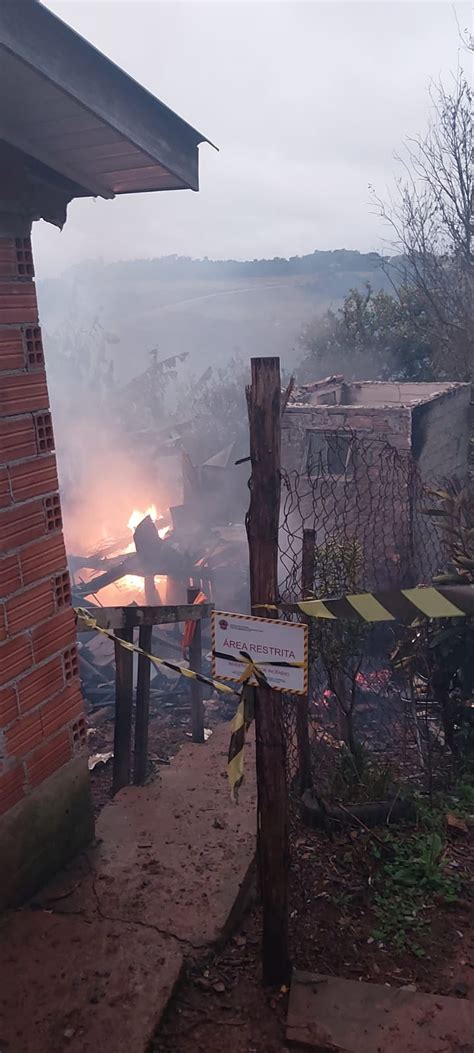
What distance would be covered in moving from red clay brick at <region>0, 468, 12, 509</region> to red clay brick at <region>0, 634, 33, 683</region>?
2.24ft

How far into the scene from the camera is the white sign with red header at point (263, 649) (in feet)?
9.60

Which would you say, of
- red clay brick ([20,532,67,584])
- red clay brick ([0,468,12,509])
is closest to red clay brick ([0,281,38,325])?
red clay brick ([0,468,12,509])

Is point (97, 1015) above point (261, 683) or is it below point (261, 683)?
below

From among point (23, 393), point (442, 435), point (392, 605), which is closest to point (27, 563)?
A: point (23, 393)

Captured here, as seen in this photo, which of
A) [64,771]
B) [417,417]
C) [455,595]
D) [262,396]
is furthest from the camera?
[417,417]

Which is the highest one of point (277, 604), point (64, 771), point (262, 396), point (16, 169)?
point (16, 169)

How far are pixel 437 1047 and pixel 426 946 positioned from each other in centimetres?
65

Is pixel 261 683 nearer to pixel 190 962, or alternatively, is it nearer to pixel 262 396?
pixel 262 396

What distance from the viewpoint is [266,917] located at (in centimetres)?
326

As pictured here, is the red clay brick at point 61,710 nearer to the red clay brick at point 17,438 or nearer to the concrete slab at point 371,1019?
the red clay brick at point 17,438

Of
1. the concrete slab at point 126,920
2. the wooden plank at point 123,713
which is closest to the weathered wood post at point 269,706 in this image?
the concrete slab at point 126,920

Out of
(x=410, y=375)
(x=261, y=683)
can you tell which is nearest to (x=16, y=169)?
(x=261, y=683)

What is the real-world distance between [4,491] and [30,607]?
2.06 feet

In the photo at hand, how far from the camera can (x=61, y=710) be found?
154 inches
